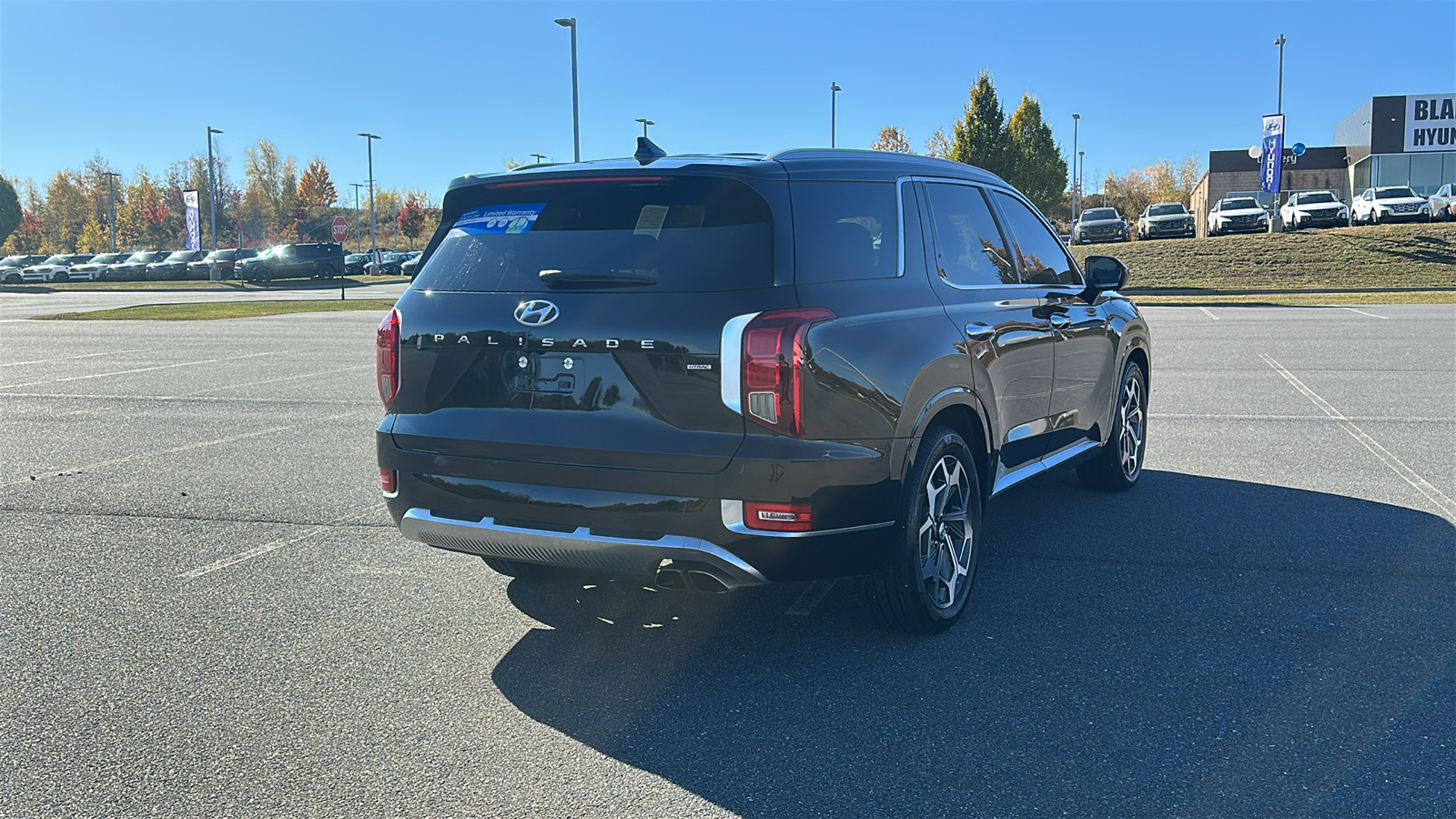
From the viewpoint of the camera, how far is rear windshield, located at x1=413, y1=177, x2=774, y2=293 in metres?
4.01

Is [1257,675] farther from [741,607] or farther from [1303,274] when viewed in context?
[1303,274]

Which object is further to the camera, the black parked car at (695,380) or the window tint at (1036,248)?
the window tint at (1036,248)

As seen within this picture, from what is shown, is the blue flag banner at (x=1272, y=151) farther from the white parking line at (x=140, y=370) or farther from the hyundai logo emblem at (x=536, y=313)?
the hyundai logo emblem at (x=536, y=313)

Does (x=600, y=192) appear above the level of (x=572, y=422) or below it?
above

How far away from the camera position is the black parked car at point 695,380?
392 cm

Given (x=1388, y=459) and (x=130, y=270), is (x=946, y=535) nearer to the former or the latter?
(x=1388, y=459)

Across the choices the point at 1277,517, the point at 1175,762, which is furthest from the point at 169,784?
the point at 1277,517

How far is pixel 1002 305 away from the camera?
208 inches

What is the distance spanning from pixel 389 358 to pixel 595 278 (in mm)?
985

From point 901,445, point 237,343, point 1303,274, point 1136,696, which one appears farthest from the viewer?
point 1303,274

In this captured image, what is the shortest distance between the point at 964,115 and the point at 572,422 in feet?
162

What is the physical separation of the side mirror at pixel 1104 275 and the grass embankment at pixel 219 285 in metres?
46.2

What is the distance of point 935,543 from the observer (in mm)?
4617

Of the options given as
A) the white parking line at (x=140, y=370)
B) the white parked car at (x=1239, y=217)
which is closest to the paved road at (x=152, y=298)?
the white parking line at (x=140, y=370)
